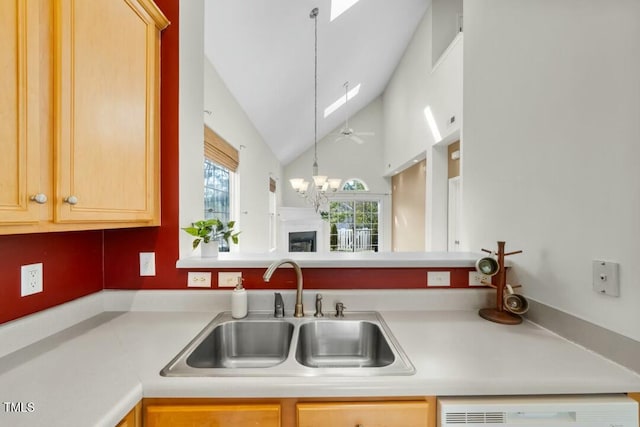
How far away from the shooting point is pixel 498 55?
1557 mm

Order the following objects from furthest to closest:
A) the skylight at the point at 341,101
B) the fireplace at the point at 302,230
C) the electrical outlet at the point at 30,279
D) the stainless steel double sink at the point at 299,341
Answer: the fireplace at the point at 302,230 → the skylight at the point at 341,101 → the stainless steel double sink at the point at 299,341 → the electrical outlet at the point at 30,279

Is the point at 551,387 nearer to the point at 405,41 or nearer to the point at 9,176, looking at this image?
the point at 9,176

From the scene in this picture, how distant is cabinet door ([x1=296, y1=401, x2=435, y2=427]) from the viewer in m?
0.88

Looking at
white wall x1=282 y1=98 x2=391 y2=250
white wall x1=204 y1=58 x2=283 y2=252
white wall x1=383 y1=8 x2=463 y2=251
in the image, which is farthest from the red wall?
white wall x1=282 y1=98 x2=391 y2=250

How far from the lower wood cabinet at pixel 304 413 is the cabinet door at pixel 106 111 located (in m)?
0.68

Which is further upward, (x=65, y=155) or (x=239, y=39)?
(x=239, y=39)

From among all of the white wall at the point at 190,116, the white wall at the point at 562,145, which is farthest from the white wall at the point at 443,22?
the white wall at the point at 190,116

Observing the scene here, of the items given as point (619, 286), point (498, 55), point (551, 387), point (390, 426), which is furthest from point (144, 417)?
point (498, 55)

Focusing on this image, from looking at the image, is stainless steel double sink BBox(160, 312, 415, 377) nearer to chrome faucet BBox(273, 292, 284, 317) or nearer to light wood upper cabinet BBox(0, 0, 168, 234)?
chrome faucet BBox(273, 292, 284, 317)

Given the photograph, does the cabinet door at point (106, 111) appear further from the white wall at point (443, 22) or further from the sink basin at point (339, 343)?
the white wall at point (443, 22)

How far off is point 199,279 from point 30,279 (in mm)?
619

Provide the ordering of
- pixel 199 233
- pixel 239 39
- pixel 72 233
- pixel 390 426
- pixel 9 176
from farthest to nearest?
pixel 239 39
pixel 199 233
pixel 72 233
pixel 390 426
pixel 9 176

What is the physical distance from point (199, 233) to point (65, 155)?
656 mm

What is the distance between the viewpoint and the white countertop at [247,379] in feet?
2.60
